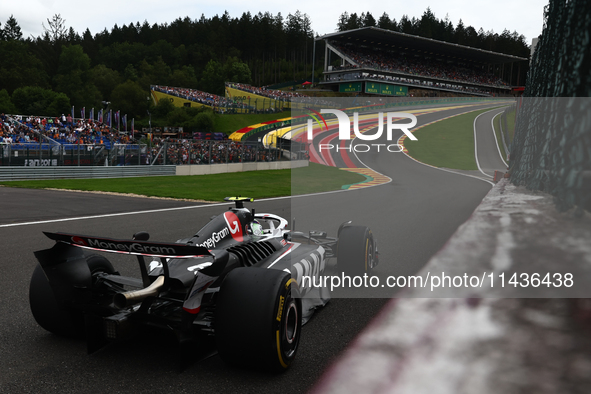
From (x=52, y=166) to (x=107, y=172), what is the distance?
8.36 ft

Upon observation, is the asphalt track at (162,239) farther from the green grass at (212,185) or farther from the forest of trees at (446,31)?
the forest of trees at (446,31)

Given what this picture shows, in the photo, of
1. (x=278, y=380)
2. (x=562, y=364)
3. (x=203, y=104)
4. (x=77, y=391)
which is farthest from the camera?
(x=203, y=104)

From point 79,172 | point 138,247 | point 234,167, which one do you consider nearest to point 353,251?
point 138,247

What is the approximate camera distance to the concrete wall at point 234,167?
26.3m

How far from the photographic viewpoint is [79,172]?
21672mm

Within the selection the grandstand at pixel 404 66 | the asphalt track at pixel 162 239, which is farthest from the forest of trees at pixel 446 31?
the asphalt track at pixel 162 239

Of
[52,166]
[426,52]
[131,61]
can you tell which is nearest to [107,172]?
[52,166]

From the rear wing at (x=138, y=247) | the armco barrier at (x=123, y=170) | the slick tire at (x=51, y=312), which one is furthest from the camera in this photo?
the armco barrier at (x=123, y=170)

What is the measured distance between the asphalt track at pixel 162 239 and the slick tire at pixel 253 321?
0.54ft

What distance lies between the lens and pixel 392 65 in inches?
2936

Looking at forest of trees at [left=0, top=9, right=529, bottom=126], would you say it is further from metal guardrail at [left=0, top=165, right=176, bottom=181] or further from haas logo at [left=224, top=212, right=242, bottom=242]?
haas logo at [left=224, top=212, right=242, bottom=242]

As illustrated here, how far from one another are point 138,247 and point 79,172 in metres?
20.9

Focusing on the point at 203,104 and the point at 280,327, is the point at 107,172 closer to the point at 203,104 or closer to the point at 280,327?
the point at 280,327

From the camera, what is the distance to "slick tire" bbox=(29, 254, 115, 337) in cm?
359
